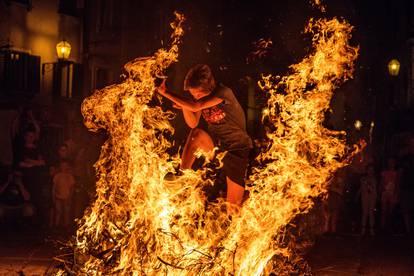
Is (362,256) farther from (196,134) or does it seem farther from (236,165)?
(196,134)

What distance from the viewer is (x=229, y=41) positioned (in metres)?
16.4

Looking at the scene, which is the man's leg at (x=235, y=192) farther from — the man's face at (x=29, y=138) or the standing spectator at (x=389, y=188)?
the man's face at (x=29, y=138)

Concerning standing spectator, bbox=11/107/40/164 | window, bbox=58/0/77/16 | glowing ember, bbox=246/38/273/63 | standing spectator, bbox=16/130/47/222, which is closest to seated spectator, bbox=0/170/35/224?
standing spectator, bbox=16/130/47/222

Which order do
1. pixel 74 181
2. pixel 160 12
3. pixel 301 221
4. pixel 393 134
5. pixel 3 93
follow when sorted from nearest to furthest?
pixel 301 221 < pixel 74 181 < pixel 160 12 < pixel 3 93 < pixel 393 134

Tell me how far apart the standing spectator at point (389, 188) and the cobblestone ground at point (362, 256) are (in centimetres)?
153

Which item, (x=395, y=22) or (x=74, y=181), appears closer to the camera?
Answer: (x=74, y=181)

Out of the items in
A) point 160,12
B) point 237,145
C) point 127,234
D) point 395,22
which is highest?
point 395,22

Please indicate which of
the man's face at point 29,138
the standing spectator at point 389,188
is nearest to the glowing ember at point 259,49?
the standing spectator at point 389,188

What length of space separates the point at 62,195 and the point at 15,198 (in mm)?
1409

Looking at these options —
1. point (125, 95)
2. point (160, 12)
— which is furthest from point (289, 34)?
point (125, 95)

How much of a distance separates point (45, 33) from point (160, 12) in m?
7.54

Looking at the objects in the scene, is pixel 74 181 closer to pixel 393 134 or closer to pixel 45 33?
pixel 45 33

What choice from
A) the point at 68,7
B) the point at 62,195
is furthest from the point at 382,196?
the point at 68,7

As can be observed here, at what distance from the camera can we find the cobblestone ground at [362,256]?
9039mm
